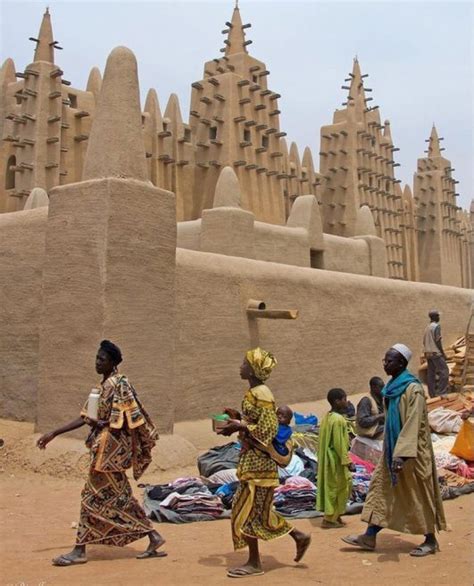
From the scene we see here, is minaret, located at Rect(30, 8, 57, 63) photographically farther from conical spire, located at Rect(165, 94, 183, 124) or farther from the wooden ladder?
the wooden ladder

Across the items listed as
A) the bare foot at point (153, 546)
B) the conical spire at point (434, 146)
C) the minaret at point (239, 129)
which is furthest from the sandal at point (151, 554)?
the conical spire at point (434, 146)

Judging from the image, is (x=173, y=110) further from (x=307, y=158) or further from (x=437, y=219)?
(x=437, y=219)

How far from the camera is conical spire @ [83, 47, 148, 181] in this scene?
26.8 feet

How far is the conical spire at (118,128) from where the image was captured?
8164mm

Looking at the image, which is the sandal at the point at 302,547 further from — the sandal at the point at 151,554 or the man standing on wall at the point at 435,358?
the man standing on wall at the point at 435,358

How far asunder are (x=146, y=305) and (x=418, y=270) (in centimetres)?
2467

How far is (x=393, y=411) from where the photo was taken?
5.23 meters

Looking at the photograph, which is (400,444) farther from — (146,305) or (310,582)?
(146,305)

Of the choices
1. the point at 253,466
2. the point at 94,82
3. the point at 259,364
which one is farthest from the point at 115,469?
the point at 94,82

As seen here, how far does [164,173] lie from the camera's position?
68.2ft

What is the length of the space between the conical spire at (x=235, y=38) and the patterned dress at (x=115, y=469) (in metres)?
19.0

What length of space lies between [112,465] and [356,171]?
23.0 meters

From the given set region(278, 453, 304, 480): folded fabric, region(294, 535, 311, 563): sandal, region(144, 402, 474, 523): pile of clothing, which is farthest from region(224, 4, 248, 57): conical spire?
region(294, 535, 311, 563): sandal

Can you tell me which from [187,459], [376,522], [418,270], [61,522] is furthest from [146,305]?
[418,270]
